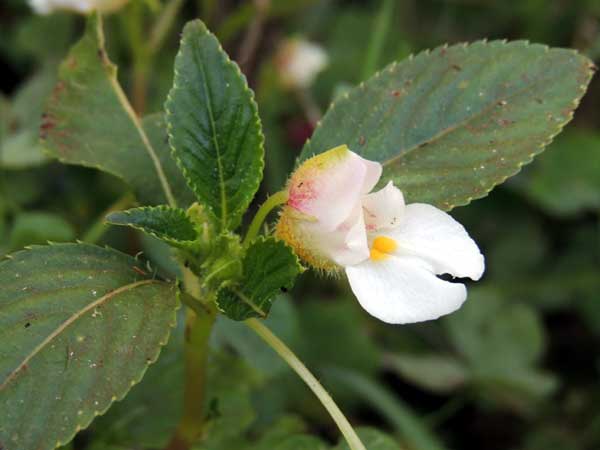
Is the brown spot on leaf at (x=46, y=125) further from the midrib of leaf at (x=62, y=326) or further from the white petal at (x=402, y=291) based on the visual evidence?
the white petal at (x=402, y=291)

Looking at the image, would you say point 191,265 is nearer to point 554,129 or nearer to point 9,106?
point 554,129

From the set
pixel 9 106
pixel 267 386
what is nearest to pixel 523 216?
pixel 267 386

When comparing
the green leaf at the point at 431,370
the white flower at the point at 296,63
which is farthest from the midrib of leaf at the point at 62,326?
the white flower at the point at 296,63

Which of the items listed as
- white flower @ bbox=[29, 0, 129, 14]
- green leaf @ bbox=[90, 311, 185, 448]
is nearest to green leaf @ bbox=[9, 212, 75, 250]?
green leaf @ bbox=[90, 311, 185, 448]

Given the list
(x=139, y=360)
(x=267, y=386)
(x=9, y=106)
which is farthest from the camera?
(x=9, y=106)

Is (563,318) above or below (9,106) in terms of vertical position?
below

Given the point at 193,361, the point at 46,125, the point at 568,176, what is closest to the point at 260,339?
the point at 193,361

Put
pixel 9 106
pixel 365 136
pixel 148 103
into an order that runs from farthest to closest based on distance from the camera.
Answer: pixel 148 103 → pixel 9 106 → pixel 365 136
